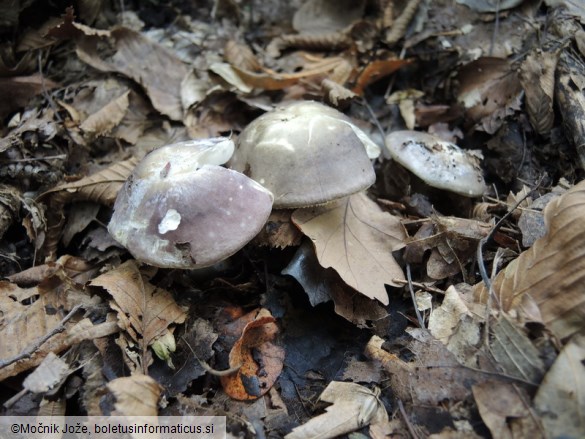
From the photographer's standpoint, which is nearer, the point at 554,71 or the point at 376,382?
the point at 376,382

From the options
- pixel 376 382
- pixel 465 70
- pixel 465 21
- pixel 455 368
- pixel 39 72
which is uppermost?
pixel 465 21

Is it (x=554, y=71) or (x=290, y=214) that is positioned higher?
(x=554, y=71)

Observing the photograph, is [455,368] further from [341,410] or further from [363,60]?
[363,60]

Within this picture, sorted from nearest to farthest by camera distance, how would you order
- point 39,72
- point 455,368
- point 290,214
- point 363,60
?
point 455,368, point 290,214, point 39,72, point 363,60

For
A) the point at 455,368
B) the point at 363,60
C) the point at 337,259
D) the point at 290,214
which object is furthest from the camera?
the point at 363,60

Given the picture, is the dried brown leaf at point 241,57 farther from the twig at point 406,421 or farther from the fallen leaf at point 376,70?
the twig at point 406,421

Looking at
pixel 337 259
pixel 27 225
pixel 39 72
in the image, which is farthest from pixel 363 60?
pixel 27 225

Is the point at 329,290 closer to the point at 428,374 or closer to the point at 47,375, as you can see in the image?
the point at 428,374
